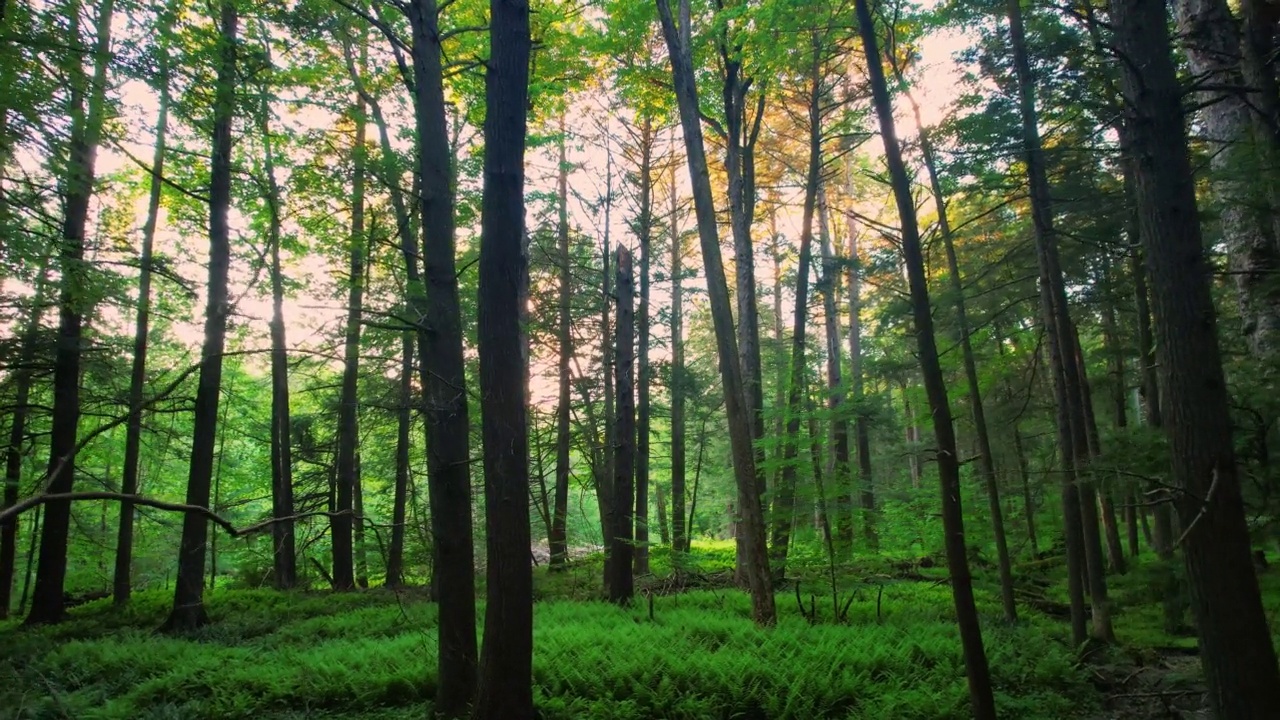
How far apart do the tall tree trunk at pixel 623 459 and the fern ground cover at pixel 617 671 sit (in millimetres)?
1448

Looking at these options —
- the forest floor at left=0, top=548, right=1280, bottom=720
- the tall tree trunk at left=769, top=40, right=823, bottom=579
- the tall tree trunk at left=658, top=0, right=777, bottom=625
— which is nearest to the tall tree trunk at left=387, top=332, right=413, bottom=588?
the forest floor at left=0, top=548, right=1280, bottom=720

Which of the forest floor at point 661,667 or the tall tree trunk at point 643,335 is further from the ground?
the tall tree trunk at point 643,335

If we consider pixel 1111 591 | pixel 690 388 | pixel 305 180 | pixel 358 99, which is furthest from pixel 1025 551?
pixel 358 99

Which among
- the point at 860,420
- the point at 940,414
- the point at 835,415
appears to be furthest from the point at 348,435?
the point at 940,414

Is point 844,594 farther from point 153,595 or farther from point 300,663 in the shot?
point 153,595

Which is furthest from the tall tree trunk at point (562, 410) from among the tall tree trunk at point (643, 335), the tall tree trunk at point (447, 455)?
the tall tree trunk at point (447, 455)

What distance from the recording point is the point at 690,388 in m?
15.2

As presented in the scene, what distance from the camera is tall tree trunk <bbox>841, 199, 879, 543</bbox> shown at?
395 inches

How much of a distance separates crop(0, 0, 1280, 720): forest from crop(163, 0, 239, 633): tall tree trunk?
93 mm

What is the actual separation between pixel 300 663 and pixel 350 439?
8.35 meters

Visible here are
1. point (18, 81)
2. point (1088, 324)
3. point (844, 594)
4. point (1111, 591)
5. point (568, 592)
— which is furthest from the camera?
point (1088, 324)

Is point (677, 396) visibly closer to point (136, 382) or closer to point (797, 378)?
point (797, 378)

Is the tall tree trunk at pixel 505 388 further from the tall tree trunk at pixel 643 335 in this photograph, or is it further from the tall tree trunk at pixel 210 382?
the tall tree trunk at pixel 643 335

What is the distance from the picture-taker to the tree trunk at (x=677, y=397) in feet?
49.8
